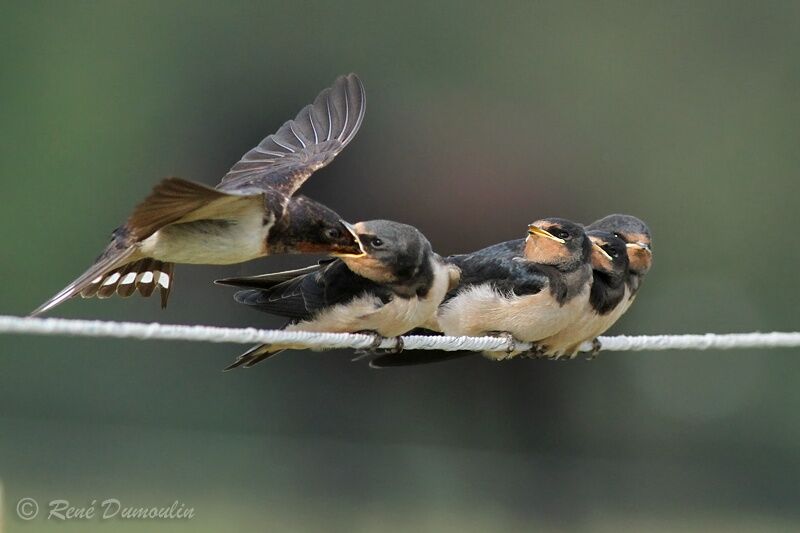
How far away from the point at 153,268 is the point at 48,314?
7.90 m

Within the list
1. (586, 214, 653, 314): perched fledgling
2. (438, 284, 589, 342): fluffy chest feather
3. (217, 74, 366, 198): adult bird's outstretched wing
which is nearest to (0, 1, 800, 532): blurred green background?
(217, 74, 366, 198): adult bird's outstretched wing

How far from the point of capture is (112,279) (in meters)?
5.04

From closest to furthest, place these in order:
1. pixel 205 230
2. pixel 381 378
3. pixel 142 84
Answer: pixel 205 230, pixel 381 378, pixel 142 84

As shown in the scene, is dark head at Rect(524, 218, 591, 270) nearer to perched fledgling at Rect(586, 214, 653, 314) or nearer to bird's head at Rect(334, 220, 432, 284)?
perched fledgling at Rect(586, 214, 653, 314)

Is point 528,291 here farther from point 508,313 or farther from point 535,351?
point 535,351

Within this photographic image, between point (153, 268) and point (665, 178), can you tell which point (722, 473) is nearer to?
point (665, 178)

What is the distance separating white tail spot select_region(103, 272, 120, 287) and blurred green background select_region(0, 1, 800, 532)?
3.71 meters

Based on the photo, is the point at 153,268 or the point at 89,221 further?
the point at 89,221

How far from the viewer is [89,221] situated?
14.5 m

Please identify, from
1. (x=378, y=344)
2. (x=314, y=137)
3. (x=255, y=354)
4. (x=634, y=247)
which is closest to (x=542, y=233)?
(x=634, y=247)

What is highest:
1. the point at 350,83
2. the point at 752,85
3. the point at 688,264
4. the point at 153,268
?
the point at 350,83

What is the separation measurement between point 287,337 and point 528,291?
1549 mm

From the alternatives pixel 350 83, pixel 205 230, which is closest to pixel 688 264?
pixel 350 83

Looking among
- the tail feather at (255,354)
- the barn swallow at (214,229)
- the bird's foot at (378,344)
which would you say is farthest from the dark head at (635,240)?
the tail feather at (255,354)
